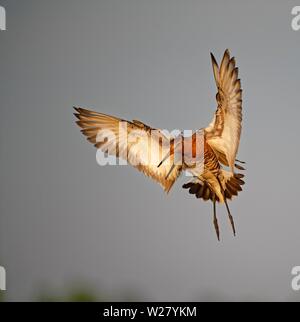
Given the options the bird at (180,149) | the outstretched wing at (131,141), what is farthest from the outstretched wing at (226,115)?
the outstretched wing at (131,141)

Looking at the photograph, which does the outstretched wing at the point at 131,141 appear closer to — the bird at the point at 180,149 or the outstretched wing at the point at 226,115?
the bird at the point at 180,149

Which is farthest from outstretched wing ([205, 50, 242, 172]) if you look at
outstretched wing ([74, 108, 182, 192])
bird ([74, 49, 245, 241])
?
outstretched wing ([74, 108, 182, 192])

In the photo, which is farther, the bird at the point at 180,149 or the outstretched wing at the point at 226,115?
the bird at the point at 180,149

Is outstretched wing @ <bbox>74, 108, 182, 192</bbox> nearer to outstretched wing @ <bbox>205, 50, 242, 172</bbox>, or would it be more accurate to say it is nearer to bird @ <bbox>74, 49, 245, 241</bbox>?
bird @ <bbox>74, 49, 245, 241</bbox>

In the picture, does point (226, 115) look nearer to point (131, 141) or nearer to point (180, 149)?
point (180, 149)

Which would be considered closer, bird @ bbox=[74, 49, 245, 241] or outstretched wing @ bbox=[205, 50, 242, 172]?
outstretched wing @ bbox=[205, 50, 242, 172]

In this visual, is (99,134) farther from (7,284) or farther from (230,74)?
(7,284)
